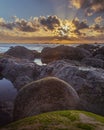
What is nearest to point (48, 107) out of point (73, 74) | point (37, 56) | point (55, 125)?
point (55, 125)

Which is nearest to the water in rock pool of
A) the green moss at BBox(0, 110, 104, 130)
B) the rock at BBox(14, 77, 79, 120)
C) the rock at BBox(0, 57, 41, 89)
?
the rock at BBox(0, 57, 41, 89)

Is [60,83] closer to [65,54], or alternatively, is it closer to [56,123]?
[56,123]

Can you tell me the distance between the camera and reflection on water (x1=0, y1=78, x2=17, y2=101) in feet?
54.4

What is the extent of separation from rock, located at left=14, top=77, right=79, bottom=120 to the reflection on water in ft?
16.4

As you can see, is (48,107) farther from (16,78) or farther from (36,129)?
(16,78)

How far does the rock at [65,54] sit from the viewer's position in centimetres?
4081

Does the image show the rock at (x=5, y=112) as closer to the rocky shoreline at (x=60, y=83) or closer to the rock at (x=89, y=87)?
the rocky shoreline at (x=60, y=83)

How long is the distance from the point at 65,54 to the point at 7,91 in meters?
25.2

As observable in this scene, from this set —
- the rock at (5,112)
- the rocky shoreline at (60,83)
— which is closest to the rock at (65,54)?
the rocky shoreline at (60,83)

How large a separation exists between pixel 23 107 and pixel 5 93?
6516mm

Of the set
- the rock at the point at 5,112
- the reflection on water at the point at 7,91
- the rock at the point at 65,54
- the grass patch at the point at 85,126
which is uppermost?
the rock at the point at 65,54

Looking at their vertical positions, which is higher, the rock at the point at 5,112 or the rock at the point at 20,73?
the rock at the point at 20,73

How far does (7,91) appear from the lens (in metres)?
18.0

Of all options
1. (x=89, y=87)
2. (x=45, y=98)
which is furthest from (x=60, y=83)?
(x=89, y=87)
